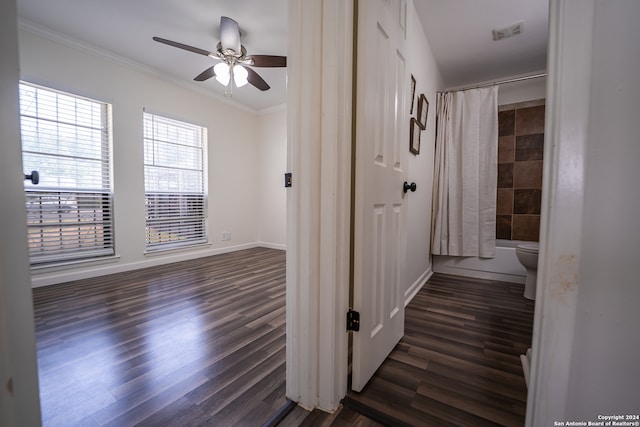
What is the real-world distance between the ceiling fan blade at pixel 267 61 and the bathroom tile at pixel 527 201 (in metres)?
3.15

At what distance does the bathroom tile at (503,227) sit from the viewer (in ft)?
10.1

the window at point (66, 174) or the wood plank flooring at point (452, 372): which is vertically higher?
the window at point (66, 174)

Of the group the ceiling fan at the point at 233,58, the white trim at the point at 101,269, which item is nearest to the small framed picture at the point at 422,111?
the ceiling fan at the point at 233,58

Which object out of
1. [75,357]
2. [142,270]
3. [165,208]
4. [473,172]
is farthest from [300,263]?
[165,208]

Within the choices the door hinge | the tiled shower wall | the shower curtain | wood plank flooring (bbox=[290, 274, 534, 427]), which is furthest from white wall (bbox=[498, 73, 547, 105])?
the door hinge

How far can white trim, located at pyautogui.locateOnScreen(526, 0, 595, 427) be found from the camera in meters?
0.52

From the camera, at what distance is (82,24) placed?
2.17 m

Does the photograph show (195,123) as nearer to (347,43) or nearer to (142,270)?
(142,270)

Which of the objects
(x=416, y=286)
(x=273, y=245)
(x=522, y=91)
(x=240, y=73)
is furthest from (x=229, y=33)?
(x=522, y=91)

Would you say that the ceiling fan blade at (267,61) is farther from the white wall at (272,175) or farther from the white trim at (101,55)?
the white wall at (272,175)

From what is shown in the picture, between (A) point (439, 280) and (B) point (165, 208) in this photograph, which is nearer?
(A) point (439, 280)

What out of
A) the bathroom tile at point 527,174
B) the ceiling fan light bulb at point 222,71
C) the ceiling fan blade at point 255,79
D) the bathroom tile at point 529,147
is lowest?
the bathroom tile at point 527,174

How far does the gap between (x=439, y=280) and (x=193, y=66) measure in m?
3.79

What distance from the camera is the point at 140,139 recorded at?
2879 millimetres
